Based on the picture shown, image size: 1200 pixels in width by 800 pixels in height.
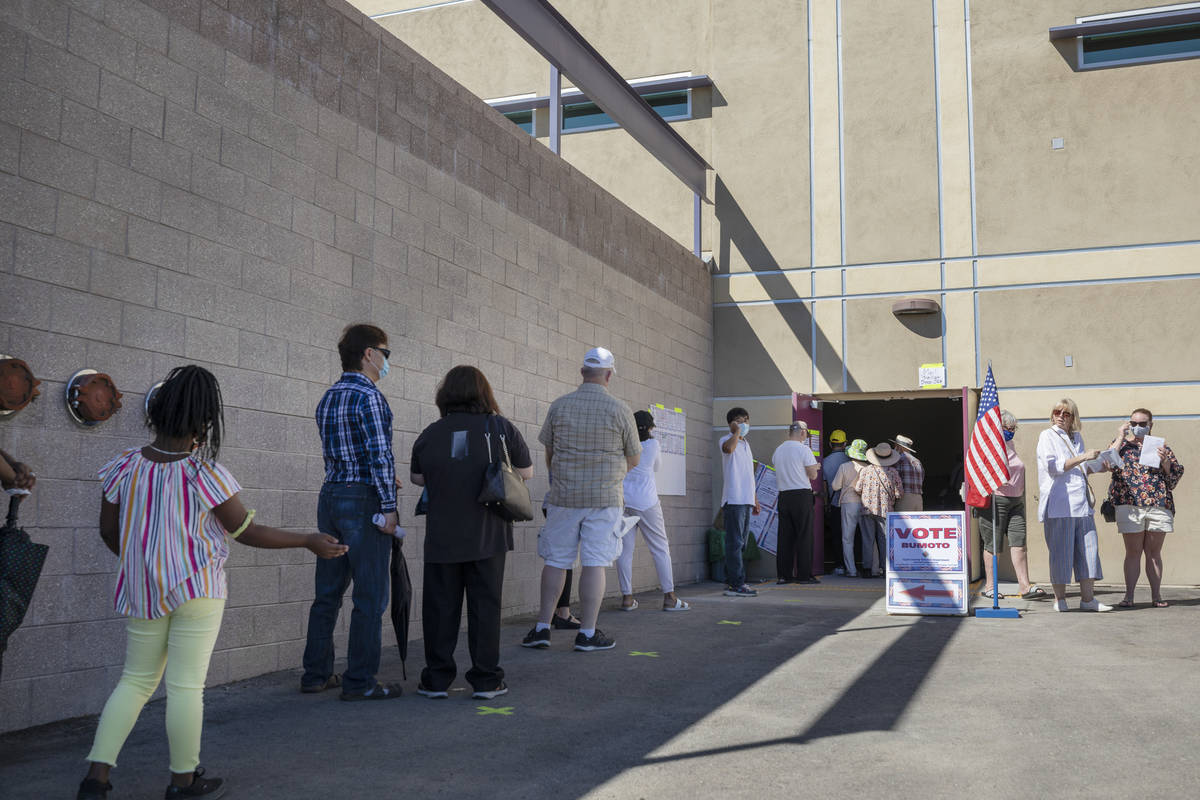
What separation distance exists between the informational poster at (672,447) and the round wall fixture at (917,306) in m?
2.67

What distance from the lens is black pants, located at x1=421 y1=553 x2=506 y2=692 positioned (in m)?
4.70

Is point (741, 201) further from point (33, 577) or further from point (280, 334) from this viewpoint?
point (33, 577)

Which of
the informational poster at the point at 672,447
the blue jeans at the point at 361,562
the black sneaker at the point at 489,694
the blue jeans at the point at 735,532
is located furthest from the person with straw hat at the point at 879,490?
the blue jeans at the point at 361,562

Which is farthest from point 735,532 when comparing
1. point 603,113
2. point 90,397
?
point 603,113

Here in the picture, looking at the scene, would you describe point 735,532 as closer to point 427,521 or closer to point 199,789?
point 427,521

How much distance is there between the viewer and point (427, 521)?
15.8ft

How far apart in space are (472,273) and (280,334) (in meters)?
2.16

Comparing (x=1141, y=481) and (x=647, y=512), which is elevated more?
(x=1141, y=481)

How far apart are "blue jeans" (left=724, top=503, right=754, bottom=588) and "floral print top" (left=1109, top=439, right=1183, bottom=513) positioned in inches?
118

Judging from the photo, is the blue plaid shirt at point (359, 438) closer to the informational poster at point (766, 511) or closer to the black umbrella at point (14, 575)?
the black umbrella at point (14, 575)

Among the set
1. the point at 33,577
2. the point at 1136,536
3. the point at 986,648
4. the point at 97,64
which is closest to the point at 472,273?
the point at 97,64

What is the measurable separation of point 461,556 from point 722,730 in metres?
1.35

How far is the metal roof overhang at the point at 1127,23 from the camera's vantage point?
36.5 ft

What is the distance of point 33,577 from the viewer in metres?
3.16
